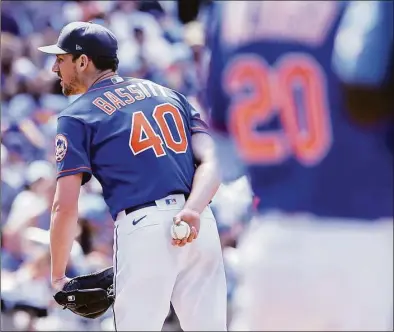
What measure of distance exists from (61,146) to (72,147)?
6cm

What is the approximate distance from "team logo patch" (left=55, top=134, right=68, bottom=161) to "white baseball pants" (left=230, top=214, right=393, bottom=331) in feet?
3.46

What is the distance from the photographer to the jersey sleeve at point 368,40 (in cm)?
236

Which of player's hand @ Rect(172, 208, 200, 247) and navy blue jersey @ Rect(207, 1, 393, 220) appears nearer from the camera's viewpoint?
navy blue jersey @ Rect(207, 1, 393, 220)

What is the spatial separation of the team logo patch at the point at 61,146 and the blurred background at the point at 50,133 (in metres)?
1.05

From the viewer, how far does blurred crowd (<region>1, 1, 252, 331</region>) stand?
18.9 ft

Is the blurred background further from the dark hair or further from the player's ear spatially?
the player's ear

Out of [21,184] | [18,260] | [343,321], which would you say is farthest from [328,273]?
[21,184]

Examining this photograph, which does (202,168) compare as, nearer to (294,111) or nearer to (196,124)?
→ (196,124)

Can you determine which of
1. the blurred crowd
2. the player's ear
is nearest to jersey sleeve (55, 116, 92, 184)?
the player's ear

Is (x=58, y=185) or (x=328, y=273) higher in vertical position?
(x=328, y=273)

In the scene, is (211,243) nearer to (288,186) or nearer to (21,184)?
(288,186)

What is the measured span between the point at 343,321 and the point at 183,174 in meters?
1.15

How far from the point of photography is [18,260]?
243 inches

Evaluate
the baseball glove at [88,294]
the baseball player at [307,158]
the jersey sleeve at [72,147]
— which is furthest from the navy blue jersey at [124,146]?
the baseball player at [307,158]
